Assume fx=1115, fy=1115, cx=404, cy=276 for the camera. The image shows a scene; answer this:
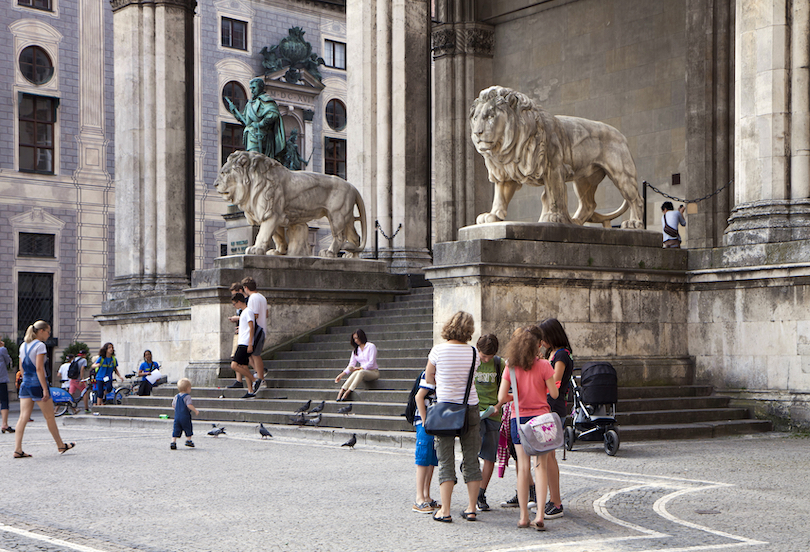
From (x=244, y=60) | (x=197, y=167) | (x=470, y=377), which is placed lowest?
(x=470, y=377)

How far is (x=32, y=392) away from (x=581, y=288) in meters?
7.81

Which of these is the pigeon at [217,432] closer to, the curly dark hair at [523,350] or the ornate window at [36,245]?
the curly dark hair at [523,350]

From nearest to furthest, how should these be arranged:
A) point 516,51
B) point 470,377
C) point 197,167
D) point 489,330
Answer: point 470,377 < point 489,330 < point 516,51 < point 197,167

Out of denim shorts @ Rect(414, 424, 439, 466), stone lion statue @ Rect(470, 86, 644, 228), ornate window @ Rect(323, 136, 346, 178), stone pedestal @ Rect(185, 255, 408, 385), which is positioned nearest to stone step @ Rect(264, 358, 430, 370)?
stone pedestal @ Rect(185, 255, 408, 385)

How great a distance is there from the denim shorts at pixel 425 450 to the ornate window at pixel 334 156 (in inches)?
1685

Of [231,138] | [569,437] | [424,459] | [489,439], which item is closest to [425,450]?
[424,459]

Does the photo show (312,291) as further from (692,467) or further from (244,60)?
(244,60)

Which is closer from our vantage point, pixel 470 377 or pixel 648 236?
pixel 470 377

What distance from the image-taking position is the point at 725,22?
24.9m

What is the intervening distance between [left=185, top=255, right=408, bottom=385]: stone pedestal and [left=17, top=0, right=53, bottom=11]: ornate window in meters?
25.8

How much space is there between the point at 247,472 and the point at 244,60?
39.8 m

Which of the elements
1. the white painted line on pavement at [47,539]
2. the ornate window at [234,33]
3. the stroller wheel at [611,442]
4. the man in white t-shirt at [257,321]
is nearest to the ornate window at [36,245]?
the ornate window at [234,33]

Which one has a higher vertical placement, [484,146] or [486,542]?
[484,146]

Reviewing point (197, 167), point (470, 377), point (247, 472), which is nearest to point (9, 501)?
point (247, 472)
